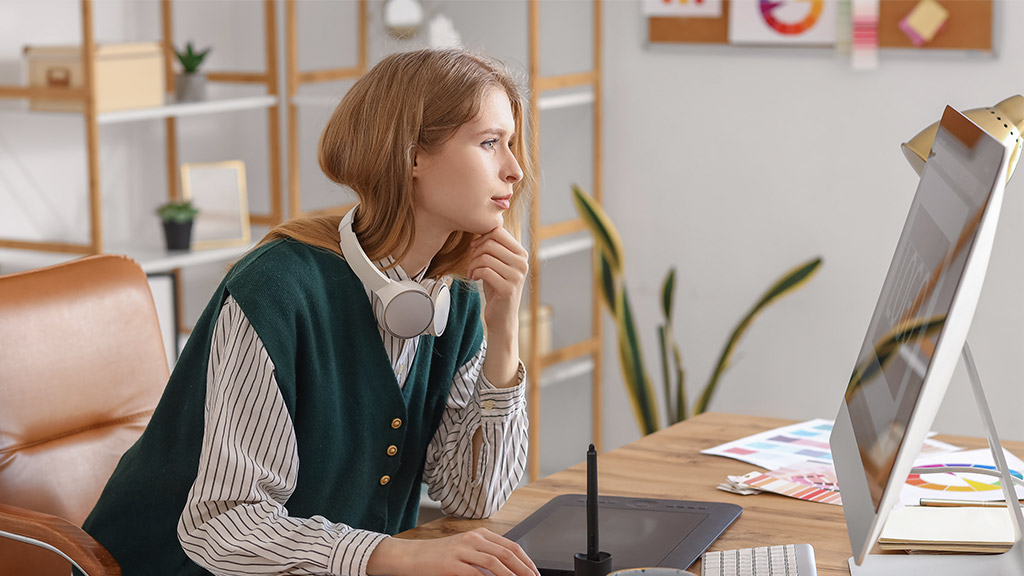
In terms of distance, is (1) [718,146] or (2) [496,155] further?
(1) [718,146]

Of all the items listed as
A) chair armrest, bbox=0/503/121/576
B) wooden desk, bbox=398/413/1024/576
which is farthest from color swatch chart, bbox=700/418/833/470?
chair armrest, bbox=0/503/121/576

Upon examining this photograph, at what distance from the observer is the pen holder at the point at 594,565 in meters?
1.13

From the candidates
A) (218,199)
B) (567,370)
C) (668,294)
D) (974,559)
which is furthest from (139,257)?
(974,559)

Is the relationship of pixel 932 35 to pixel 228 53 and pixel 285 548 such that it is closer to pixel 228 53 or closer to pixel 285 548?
pixel 228 53

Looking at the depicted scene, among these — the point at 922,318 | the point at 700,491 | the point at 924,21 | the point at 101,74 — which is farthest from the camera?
the point at 924,21

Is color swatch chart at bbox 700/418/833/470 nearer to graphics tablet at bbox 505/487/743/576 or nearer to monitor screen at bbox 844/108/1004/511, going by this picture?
graphics tablet at bbox 505/487/743/576

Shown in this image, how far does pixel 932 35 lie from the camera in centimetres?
299

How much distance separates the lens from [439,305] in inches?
56.7

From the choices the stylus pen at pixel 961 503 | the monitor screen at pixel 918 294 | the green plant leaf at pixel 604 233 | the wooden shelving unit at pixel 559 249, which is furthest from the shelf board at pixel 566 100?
the monitor screen at pixel 918 294

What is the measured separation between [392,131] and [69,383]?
71cm

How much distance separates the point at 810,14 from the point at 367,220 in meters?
2.07

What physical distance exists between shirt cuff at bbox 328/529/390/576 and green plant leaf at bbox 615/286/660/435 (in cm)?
203

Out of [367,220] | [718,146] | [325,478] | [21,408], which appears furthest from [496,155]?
[718,146]

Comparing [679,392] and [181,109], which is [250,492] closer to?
[181,109]
